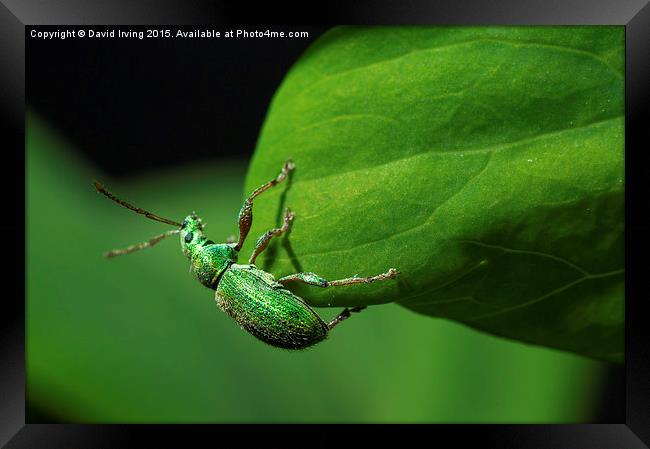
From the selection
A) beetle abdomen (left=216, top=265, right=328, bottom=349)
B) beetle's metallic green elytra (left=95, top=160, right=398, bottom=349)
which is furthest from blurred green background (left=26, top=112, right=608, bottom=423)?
beetle abdomen (left=216, top=265, right=328, bottom=349)

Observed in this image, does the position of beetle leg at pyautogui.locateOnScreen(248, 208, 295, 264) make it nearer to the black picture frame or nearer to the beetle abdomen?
the beetle abdomen

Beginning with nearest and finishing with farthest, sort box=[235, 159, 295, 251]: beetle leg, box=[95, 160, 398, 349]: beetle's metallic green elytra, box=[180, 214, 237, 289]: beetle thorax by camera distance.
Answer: box=[235, 159, 295, 251]: beetle leg
box=[95, 160, 398, 349]: beetle's metallic green elytra
box=[180, 214, 237, 289]: beetle thorax
